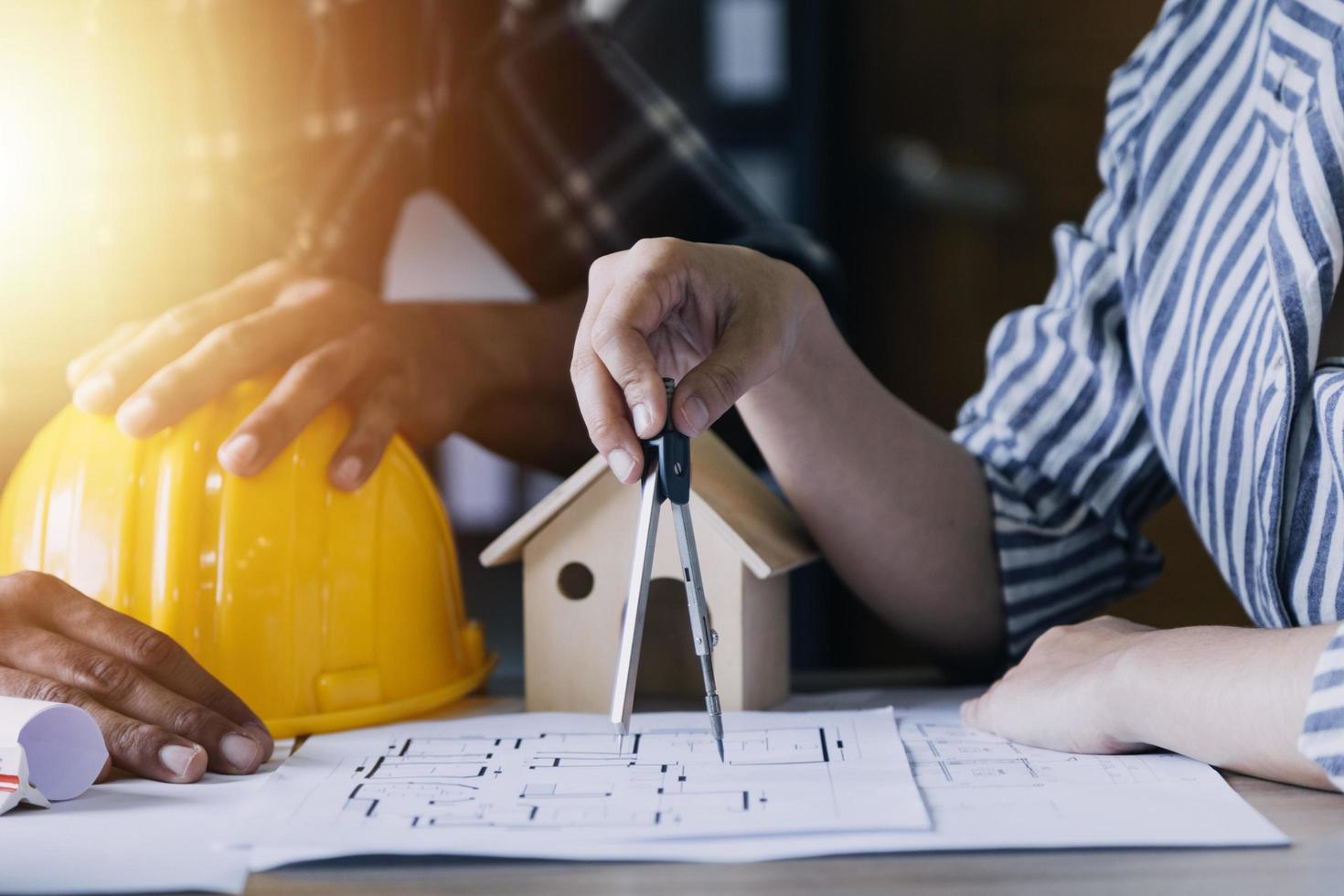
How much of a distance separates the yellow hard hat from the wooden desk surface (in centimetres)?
25

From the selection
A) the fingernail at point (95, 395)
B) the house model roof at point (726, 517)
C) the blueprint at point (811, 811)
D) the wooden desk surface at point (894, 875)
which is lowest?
the wooden desk surface at point (894, 875)

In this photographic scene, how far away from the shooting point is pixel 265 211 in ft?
4.33

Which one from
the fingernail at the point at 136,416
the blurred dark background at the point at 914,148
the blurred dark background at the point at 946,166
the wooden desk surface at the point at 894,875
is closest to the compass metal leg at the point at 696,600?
the wooden desk surface at the point at 894,875

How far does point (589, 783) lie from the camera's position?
59 centimetres

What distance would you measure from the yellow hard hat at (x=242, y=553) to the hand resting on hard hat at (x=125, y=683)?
0.18 feet

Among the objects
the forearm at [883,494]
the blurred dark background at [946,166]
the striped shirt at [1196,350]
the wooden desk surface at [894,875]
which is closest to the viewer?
the wooden desk surface at [894,875]

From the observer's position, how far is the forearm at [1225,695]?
544 millimetres

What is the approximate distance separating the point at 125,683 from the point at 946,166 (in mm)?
1885

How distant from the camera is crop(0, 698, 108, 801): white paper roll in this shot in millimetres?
565

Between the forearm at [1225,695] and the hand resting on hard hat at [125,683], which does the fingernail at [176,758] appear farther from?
the forearm at [1225,695]

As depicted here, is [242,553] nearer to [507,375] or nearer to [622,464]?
[622,464]

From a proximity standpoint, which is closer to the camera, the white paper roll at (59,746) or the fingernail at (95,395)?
the white paper roll at (59,746)

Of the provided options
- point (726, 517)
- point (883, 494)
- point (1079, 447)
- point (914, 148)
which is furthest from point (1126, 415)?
point (914, 148)

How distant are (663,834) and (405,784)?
15 centimetres
